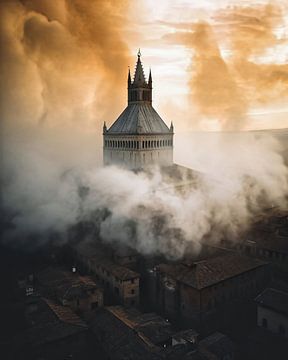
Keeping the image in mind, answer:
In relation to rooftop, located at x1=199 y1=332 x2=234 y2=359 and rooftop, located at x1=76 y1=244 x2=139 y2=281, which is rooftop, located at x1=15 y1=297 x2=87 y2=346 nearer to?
rooftop, located at x1=76 y1=244 x2=139 y2=281

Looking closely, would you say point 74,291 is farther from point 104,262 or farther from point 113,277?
point 104,262

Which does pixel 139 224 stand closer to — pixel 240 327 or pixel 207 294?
pixel 207 294

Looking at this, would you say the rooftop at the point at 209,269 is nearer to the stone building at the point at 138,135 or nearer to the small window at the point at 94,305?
the small window at the point at 94,305

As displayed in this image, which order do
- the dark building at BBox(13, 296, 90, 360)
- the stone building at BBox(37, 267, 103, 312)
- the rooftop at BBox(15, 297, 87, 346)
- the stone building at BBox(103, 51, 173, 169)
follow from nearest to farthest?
the dark building at BBox(13, 296, 90, 360) → the rooftop at BBox(15, 297, 87, 346) → the stone building at BBox(37, 267, 103, 312) → the stone building at BBox(103, 51, 173, 169)

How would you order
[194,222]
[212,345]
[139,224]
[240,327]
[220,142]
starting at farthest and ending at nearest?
[220,142] < [194,222] < [139,224] < [240,327] < [212,345]

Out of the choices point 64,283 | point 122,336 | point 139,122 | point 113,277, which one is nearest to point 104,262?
point 113,277

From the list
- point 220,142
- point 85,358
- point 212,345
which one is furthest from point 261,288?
point 220,142

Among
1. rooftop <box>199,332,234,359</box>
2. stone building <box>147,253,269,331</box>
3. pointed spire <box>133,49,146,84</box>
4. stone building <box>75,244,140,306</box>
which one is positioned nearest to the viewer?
rooftop <box>199,332,234,359</box>

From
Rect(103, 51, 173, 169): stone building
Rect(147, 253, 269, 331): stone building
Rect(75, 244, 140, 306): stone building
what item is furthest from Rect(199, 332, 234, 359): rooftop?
Rect(103, 51, 173, 169): stone building
